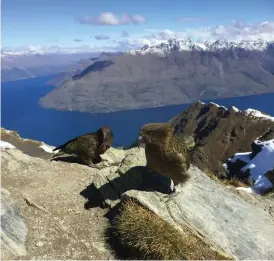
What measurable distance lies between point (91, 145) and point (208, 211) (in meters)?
6.36

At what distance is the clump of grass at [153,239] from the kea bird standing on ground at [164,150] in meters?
1.45

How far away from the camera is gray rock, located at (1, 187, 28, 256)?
10.2 m

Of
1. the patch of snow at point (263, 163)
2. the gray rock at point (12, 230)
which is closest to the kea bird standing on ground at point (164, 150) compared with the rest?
the gray rock at point (12, 230)

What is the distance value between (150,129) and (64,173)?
6.45 metres

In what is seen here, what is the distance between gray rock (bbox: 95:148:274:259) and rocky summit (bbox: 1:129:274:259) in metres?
0.03

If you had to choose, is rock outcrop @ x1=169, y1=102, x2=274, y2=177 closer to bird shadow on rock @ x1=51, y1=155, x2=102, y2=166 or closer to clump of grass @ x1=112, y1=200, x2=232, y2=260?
bird shadow on rock @ x1=51, y1=155, x2=102, y2=166

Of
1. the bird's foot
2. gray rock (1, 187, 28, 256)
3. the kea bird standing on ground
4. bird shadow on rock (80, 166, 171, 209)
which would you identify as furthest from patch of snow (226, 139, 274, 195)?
gray rock (1, 187, 28, 256)

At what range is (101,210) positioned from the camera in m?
12.6

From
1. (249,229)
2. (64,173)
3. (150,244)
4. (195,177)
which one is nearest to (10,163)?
(64,173)

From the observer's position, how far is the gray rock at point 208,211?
417 inches

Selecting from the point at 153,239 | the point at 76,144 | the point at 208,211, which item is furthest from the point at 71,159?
the point at 153,239

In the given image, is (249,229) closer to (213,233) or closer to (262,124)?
(213,233)

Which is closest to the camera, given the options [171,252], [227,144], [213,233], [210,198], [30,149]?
[171,252]

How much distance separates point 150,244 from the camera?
9.45 metres
